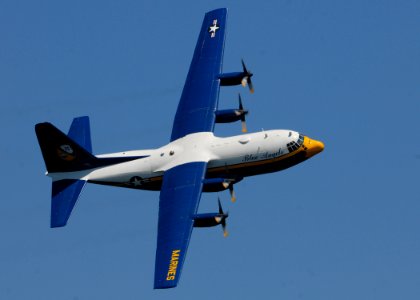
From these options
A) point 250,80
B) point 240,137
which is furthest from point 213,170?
point 250,80

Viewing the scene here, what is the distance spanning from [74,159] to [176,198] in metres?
10.8

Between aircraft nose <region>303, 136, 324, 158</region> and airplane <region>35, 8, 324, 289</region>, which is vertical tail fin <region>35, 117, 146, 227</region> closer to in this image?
airplane <region>35, 8, 324, 289</region>

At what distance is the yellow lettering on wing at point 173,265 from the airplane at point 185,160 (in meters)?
1.63

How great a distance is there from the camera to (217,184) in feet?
311

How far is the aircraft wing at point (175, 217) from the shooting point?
89062mm

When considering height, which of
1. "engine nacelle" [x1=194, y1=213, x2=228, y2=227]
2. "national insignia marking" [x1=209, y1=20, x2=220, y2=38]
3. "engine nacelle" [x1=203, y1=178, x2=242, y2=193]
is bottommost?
"engine nacelle" [x1=194, y1=213, x2=228, y2=227]

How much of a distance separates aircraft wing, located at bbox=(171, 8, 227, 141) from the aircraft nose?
812 cm

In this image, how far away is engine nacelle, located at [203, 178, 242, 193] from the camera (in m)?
94.6

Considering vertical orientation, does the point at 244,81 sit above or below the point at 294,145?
above

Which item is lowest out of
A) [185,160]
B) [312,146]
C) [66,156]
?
[66,156]

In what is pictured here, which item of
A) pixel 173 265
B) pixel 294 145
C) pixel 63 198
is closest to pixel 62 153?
pixel 63 198

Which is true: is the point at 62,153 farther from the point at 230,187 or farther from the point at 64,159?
the point at 230,187

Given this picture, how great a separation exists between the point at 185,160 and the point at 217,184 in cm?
424

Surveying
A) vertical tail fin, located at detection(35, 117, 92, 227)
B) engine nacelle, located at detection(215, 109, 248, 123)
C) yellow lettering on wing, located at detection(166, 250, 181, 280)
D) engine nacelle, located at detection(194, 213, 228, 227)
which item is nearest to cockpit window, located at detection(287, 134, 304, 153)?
engine nacelle, located at detection(215, 109, 248, 123)
